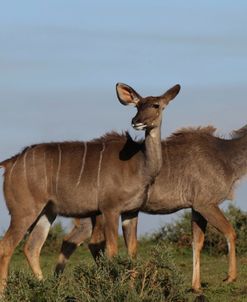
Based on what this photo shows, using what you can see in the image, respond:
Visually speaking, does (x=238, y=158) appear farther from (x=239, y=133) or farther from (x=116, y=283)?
(x=116, y=283)

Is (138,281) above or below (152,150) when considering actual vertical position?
below

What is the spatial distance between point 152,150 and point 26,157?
133 cm

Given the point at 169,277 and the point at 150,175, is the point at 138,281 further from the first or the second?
the point at 150,175

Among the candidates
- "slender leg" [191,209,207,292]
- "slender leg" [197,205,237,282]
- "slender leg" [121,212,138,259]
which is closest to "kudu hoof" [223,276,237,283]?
"slender leg" [197,205,237,282]

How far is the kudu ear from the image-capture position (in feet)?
36.3

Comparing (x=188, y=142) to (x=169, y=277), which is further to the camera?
(x=188, y=142)

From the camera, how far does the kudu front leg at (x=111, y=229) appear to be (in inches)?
420

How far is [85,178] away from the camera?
36.3ft

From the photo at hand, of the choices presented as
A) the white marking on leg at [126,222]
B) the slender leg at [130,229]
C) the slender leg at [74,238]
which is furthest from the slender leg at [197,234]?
the slender leg at [74,238]

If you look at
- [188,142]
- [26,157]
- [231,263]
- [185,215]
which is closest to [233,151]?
[188,142]

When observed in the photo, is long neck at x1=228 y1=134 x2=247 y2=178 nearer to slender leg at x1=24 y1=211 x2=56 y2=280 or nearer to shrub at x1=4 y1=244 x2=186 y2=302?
slender leg at x1=24 y1=211 x2=56 y2=280

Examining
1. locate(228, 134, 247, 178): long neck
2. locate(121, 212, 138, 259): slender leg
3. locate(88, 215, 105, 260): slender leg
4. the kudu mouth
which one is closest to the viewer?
the kudu mouth

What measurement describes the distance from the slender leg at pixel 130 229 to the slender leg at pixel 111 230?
57cm

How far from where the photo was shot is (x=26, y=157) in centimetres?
1091
